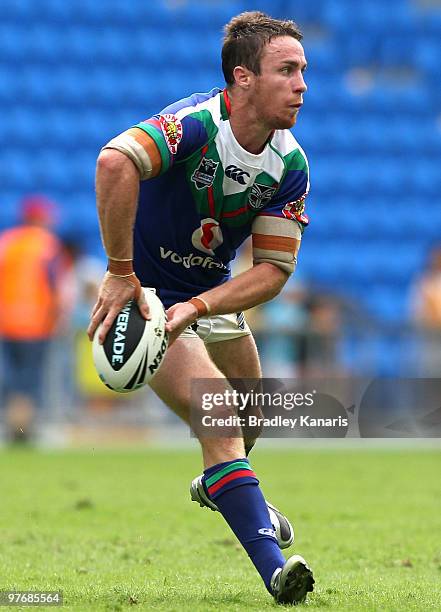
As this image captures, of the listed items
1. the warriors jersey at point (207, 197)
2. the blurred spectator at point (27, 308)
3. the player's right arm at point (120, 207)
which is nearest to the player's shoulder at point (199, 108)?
the warriors jersey at point (207, 197)

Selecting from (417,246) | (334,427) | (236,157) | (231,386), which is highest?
(236,157)

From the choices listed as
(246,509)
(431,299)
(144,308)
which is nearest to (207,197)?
(144,308)

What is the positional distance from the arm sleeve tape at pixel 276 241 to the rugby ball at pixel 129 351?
0.65m

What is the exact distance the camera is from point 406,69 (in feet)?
64.2

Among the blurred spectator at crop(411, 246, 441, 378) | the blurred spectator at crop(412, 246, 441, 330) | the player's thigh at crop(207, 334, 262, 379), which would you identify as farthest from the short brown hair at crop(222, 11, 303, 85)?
the blurred spectator at crop(412, 246, 441, 330)

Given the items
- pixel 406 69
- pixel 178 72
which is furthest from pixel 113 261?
pixel 406 69

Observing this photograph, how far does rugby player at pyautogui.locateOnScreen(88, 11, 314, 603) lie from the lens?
4434 millimetres

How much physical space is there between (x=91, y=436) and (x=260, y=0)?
8.86m

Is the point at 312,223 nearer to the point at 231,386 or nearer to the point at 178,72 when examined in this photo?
the point at 178,72

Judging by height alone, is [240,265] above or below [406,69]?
below

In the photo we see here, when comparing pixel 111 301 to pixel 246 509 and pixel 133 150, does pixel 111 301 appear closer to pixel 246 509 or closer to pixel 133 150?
pixel 133 150

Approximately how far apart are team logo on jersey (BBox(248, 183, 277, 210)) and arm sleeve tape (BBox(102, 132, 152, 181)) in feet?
1.81

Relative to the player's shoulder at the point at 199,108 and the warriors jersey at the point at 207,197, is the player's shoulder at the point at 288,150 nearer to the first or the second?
the warriors jersey at the point at 207,197

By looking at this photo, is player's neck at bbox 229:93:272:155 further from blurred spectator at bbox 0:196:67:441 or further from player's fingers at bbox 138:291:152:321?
blurred spectator at bbox 0:196:67:441
